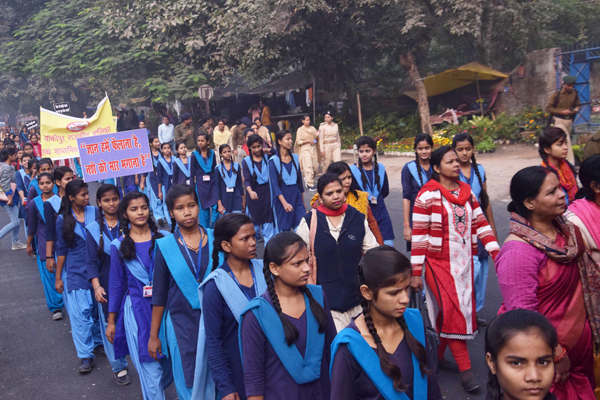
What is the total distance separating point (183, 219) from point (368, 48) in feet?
60.8

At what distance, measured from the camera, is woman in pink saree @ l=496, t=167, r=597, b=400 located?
258 cm

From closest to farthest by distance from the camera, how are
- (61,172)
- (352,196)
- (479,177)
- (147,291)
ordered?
(147,291)
(352,196)
(479,177)
(61,172)

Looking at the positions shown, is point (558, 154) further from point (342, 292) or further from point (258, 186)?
point (258, 186)

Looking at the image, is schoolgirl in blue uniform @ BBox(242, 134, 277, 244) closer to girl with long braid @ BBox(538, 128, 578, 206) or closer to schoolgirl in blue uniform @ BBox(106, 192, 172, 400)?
schoolgirl in blue uniform @ BBox(106, 192, 172, 400)

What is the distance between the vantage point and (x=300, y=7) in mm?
16922

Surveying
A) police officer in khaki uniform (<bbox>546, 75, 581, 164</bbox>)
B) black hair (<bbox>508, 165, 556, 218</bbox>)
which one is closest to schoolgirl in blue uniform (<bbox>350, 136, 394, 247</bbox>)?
black hair (<bbox>508, 165, 556, 218</bbox>)

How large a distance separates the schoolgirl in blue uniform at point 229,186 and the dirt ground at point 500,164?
471 cm

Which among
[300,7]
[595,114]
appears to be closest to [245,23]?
[300,7]

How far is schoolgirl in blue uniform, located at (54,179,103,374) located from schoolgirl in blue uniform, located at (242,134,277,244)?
3104 millimetres

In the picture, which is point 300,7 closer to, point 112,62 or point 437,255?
point 112,62

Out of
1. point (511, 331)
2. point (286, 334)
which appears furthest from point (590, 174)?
point (286, 334)

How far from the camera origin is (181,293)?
3.35 m

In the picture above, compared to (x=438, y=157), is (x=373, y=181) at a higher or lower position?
lower

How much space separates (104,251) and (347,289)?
1985 millimetres
